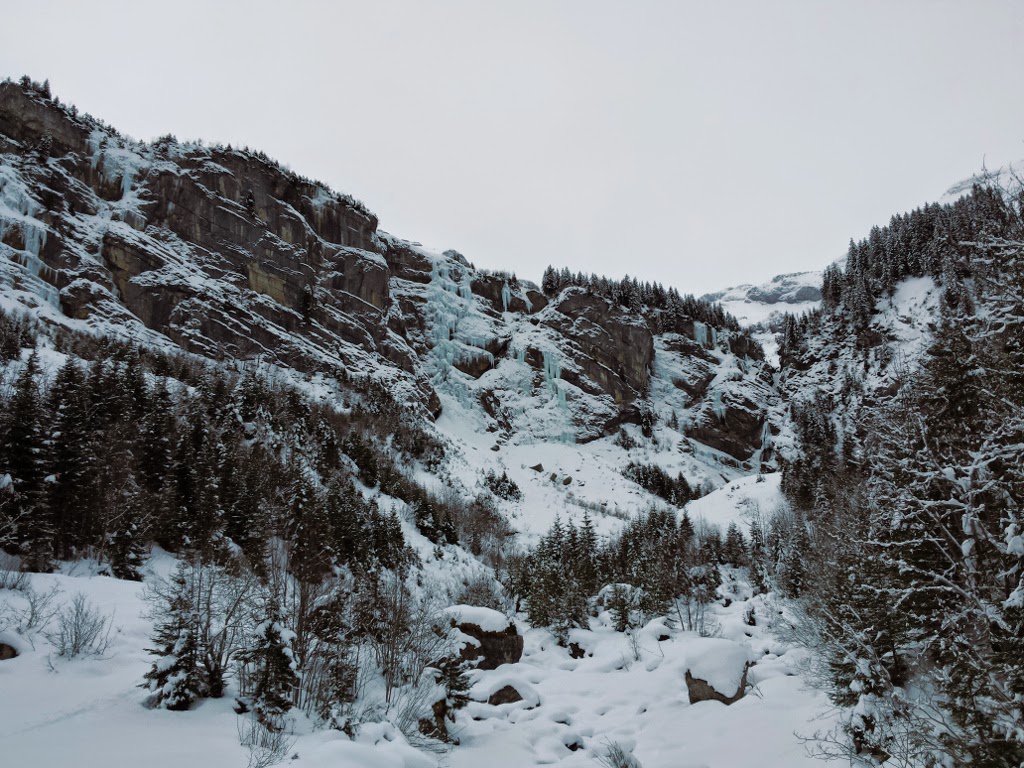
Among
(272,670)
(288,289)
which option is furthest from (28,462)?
(288,289)

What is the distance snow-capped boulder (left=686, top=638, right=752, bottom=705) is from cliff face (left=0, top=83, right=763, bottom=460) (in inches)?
2631

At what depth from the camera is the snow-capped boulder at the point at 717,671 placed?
14203 millimetres

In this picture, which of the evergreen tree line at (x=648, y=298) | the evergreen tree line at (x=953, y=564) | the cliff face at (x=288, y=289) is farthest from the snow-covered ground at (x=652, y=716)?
the evergreen tree line at (x=648, y=298)

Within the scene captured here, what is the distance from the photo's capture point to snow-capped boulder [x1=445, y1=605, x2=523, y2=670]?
19.5 m

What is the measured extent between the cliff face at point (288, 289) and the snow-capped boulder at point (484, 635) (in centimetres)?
5853

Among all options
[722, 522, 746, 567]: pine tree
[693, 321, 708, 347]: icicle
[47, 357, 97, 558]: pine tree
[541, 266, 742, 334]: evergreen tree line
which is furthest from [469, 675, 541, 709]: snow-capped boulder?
[693, 321, 708, 347]: icicle

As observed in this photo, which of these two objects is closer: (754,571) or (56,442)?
(56,442)

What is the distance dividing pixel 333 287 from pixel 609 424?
57.6 meters

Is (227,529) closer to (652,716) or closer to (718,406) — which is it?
(652,716)

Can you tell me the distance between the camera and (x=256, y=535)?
24.8 m

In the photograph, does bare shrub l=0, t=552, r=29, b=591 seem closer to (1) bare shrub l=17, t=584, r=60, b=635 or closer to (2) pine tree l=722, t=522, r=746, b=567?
(1) bare shrub l=17, t=584, r=60, b=635

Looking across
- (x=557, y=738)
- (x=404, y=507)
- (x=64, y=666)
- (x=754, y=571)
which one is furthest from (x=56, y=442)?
(x=754, y=571)

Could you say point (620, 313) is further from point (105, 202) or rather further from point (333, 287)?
point (105, 202)

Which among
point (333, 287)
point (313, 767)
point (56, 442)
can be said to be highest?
point (333, 287)
